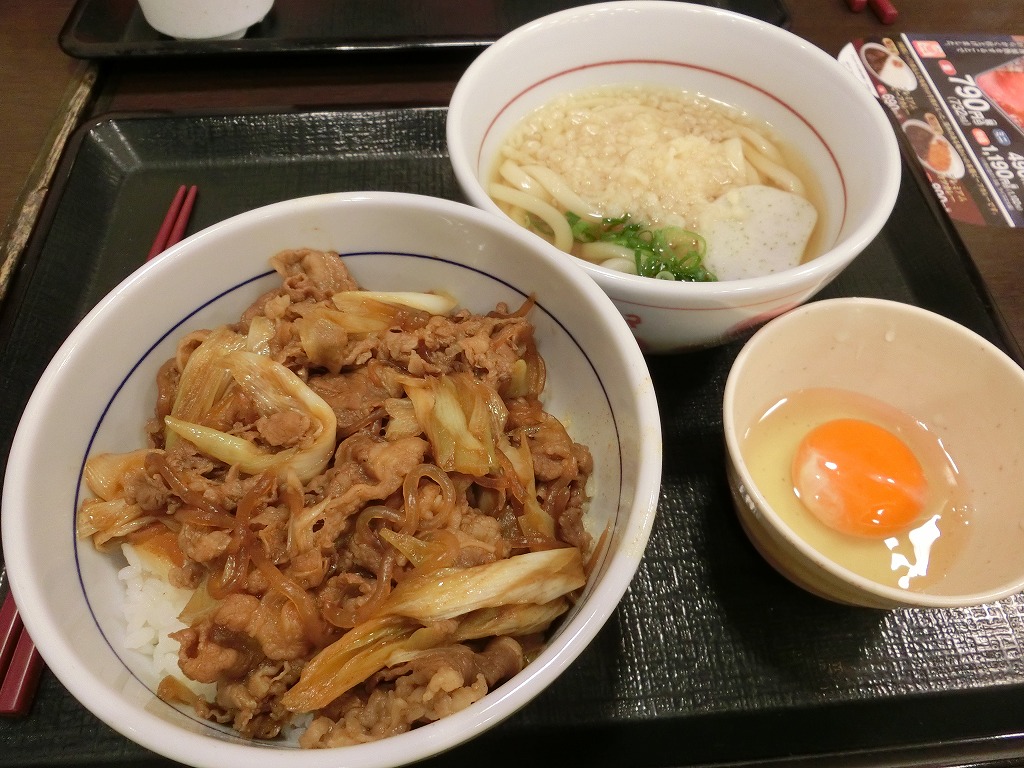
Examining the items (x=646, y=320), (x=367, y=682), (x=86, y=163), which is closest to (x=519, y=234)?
(x=646, y=320)

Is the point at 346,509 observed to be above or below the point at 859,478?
above

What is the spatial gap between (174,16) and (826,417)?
2496 mm

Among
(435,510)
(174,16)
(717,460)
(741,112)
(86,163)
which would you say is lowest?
(717,460)

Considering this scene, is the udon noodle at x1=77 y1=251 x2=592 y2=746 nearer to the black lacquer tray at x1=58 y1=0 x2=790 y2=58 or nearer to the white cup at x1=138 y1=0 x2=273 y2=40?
the black lacquer tray at x1=58 y1=0 x2=790 y2=58

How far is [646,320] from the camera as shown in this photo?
138cm

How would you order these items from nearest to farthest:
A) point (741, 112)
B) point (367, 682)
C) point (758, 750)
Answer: point (367, 682), point (758, 750), point (741, 112)

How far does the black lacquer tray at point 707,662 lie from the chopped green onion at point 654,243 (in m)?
0.24

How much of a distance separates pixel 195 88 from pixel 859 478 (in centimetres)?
250

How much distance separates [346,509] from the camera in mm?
1072

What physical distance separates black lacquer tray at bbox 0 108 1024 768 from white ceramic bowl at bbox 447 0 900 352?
40 centimetres

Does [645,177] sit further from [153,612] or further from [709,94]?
[153,612]

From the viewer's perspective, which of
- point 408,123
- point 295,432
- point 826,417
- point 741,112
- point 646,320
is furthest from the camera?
point 408,123

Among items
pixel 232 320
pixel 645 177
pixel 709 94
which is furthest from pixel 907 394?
pixel 232 320

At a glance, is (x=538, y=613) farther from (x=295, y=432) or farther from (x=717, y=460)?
(x=717, y=460)
